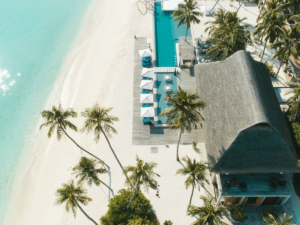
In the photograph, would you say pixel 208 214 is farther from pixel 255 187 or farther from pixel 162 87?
pixel 162 87

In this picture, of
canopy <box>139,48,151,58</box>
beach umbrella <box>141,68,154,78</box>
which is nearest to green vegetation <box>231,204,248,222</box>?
beach umbrella <box>141,68,154,78</box>

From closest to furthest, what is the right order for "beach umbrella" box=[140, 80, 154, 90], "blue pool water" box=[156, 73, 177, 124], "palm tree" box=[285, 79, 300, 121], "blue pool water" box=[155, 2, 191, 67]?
"palm tree" box=[285, 79, 300, 121] < "blue pool water" box=[156, 73, 177, 124] < "beach umbrella" box=[140, 80, 154, 90] < "blue pool water" box=[155, 2, 191, 67]

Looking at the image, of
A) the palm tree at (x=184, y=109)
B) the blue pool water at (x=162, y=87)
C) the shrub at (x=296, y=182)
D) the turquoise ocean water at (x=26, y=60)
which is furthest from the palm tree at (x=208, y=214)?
the turquoise ocean water at (x=26, y=60)

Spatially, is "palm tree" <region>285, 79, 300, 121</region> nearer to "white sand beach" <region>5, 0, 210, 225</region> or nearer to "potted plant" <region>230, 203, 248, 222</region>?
"white sand beach" <region>5, 0, 210, 225</region>

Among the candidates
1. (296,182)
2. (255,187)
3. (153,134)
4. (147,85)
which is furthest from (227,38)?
(296,182)

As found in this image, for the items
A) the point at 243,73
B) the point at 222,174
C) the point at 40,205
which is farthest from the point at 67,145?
the point at 243,73

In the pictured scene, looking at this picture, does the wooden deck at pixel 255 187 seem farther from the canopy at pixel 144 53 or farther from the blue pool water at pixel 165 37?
the canopy at pixel 144 53

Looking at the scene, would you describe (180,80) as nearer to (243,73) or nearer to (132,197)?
(243,73)

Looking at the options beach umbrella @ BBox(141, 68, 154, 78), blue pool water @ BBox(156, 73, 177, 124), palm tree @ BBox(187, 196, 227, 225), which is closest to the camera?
palm tree @ BBox(187, 196, 227, 225)
